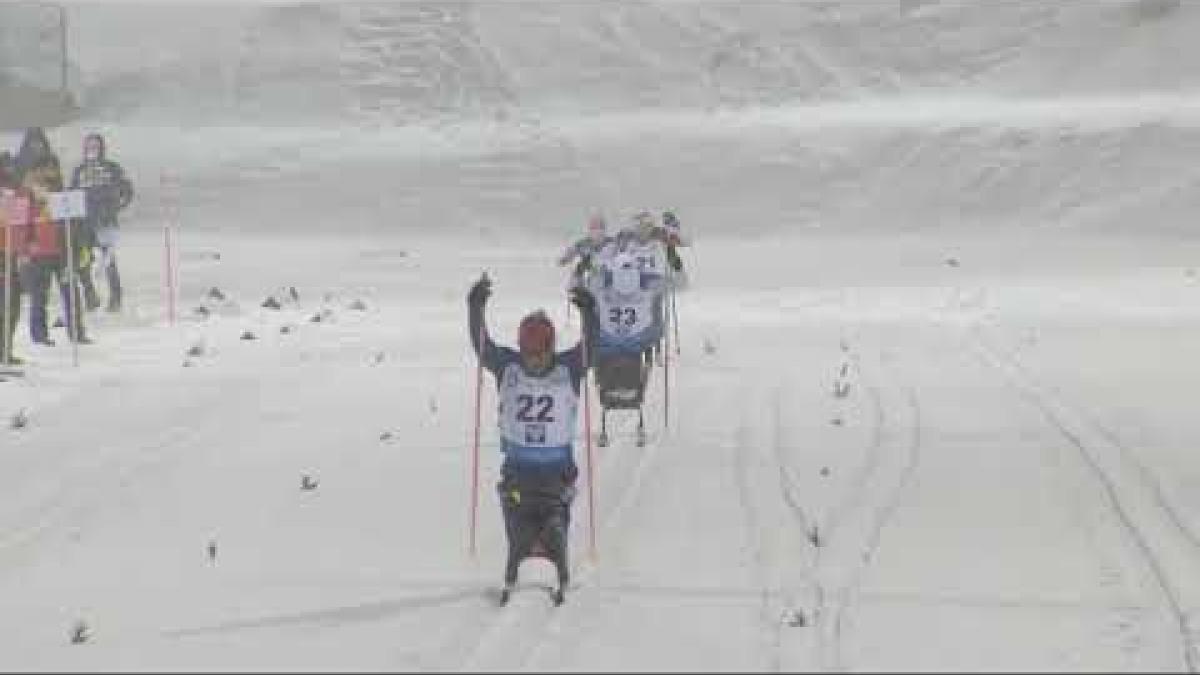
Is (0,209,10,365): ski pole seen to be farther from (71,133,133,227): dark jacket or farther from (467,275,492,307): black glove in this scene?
(467,275,492,307): black glove

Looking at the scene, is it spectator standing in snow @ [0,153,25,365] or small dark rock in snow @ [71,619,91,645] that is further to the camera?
spectator standing in snow @ [0,153,25,365]

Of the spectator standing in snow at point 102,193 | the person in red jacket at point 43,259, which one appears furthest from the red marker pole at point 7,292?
the spectator standing in snow at point 102,193

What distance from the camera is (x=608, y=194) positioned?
35469 mm

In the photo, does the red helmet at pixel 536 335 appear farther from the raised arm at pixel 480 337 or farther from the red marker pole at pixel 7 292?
the red marker pole at pixel 7 292

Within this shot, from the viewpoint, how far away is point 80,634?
9188 millimetres

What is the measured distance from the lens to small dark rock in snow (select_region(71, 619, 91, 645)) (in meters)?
9.15

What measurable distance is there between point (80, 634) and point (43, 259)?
38.3 feet

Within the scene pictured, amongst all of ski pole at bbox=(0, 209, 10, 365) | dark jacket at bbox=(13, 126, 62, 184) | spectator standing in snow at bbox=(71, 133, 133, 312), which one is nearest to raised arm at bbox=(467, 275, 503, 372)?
ski pole at bbox=(0, 209, 10, 365)

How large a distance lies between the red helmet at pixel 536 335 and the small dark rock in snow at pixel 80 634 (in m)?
2.74

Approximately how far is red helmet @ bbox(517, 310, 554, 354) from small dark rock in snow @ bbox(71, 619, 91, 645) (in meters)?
2.74

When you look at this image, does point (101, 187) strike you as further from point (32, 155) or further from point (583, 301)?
point (583, 301)

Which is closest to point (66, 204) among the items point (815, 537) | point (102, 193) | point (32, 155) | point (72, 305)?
point (72, 305)

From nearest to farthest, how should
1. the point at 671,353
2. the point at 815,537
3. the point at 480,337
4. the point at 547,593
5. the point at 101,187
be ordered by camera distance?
the point at 547,593 → the point at 480,337 → the point at 815,537 → the point at 671,353 → the point at 101,187

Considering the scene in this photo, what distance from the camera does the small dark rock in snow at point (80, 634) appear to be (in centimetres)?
915
